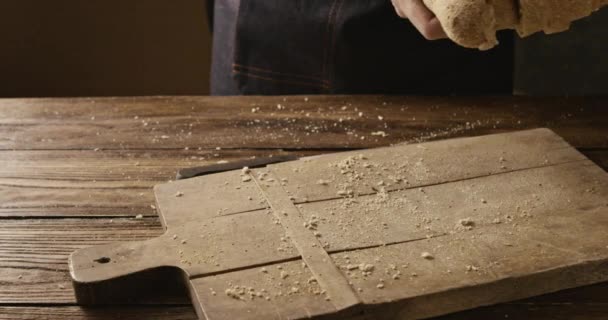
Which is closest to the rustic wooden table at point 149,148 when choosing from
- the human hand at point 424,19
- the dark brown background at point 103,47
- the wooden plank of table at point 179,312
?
the wooden plank of table at point 179,312

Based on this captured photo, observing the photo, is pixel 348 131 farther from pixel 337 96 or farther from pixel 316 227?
pixel 316 227

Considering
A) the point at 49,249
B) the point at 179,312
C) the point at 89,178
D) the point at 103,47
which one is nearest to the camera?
the point at 179,312

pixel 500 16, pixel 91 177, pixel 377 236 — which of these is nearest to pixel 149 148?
pixel 91 177

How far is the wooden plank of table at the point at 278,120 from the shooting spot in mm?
1430

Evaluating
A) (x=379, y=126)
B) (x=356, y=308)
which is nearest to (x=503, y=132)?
(x=379, y=126)

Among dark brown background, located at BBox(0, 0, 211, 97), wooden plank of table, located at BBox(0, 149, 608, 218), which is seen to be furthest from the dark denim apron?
dark brown background, located at BBox(0, 0, 211, 97)

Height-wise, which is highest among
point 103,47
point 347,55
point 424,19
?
point 424,19

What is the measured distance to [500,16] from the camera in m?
1.08

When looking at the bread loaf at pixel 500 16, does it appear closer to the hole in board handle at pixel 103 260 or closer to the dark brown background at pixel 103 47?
the hole in board handle at pixel 103 260

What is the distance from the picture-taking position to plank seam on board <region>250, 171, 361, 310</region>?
95 centimetres

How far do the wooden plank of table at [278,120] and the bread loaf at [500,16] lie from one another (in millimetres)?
353

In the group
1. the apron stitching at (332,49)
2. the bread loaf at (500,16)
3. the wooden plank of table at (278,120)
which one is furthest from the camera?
the apron stitching at (332,49)

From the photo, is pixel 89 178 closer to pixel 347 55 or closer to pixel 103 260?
pixel 103 260

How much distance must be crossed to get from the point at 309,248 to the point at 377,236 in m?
0.09
